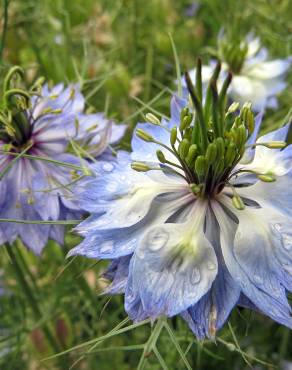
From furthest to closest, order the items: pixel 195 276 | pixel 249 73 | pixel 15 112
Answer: pixel 249 73, pixel 15 112, pixel 195 276

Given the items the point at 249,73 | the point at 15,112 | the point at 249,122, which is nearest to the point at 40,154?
the point at 15,112

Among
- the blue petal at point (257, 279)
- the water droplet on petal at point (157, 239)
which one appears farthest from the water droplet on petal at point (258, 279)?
the water droplet on petal at point (157, 239)

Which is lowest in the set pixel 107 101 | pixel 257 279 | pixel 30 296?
pixel 30 296

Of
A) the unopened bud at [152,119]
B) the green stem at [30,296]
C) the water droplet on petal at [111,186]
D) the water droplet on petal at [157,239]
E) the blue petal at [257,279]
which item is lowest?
the green stem at [30,296]

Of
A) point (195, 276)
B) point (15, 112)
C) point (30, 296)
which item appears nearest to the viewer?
point (195, 276)

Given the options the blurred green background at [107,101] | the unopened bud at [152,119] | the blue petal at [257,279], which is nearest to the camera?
the blue petal at [257,279]

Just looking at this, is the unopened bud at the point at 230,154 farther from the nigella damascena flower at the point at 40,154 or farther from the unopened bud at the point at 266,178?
the nigella damascena flower at the point at 40,154

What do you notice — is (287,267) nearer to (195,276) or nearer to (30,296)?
(195,276)
